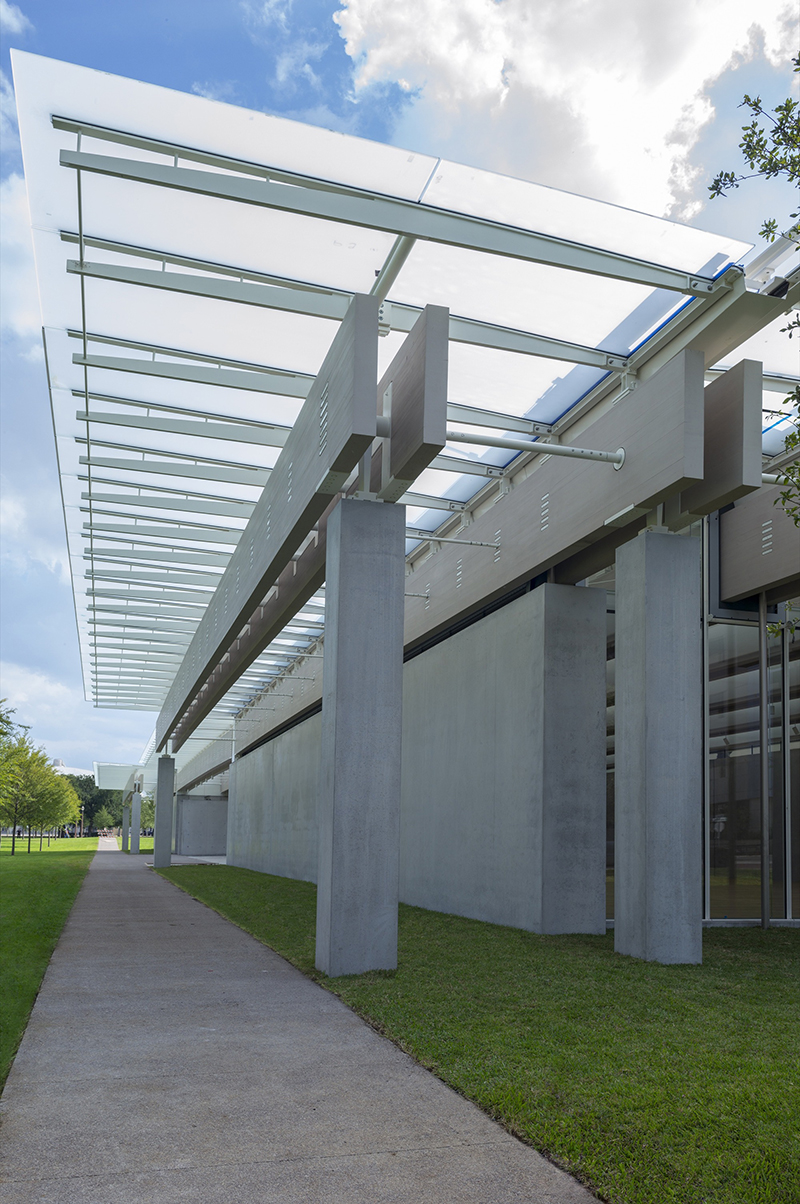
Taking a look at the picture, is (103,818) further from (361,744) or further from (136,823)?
(361,744)

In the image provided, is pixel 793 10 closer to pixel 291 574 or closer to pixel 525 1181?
pixel 525 1181

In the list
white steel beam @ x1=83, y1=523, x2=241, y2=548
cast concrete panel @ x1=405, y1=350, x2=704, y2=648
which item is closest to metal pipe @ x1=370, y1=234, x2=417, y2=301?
cast concrete panel @ x1=405, y1=350, x2=704, y2=648

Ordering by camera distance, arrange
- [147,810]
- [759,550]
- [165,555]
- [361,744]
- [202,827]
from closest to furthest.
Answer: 1. [361,744]
2. [759,550]
3. [165,555]
4. [202,827]
5. [147,810]

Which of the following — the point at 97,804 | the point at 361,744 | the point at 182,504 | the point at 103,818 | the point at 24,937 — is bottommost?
the point at 103,818

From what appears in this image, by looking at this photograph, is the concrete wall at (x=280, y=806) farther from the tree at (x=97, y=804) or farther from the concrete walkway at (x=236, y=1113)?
the tree at (x=97, y=804)

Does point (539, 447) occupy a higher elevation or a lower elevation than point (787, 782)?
higher

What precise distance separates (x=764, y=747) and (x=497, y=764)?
3.72 metres

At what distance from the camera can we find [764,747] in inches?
519

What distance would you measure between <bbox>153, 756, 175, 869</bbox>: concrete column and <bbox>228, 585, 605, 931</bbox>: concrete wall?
19789 millimetres

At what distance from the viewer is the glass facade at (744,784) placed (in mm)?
12891

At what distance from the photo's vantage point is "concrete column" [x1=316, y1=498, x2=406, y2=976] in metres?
8.17

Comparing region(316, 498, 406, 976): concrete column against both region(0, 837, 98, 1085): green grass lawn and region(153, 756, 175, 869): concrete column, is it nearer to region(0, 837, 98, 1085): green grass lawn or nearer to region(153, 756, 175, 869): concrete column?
region(0, 837, 98, 1085): green grass lawn

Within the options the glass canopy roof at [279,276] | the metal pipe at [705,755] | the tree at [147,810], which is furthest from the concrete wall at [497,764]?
the tree at [147,810]

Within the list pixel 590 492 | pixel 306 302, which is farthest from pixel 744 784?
pixel 306 302
